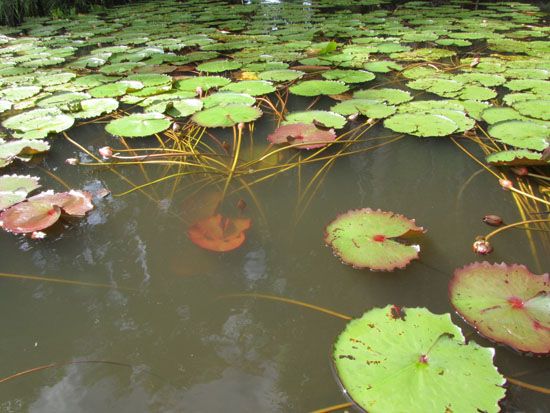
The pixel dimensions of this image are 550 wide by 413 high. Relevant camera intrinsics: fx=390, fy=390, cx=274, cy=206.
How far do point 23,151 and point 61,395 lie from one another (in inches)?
73.6

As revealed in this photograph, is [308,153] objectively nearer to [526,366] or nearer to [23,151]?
[526,366]

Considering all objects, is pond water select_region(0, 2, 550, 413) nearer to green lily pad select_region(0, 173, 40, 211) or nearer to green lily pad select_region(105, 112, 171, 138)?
green lily pad select_region(0, 173, 40, 211)

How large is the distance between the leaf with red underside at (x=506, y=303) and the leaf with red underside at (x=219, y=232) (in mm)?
935

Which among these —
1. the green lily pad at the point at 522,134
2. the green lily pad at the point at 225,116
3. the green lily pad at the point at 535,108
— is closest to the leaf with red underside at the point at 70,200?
the green lily pad at the point at 225,116

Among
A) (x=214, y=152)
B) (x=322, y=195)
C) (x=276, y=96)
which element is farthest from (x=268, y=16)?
(x=322, y=195)

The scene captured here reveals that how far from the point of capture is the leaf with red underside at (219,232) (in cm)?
178

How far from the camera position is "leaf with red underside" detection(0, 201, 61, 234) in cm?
185

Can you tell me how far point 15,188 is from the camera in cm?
218

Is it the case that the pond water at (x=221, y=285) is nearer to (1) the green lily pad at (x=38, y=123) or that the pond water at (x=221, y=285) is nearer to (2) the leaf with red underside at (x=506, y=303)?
(2) the leaf with red underside at (x=506, y=303)

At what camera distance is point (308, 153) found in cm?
257

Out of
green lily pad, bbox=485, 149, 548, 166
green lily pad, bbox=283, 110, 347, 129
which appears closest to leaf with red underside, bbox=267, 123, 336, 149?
green lily pad, bbox=283, 110, 347, 129

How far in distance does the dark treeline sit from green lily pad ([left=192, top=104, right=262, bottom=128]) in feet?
22.4

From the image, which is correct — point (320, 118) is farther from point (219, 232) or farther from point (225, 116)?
point (219, 232)

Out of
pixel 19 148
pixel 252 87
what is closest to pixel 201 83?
pixel 252 87
